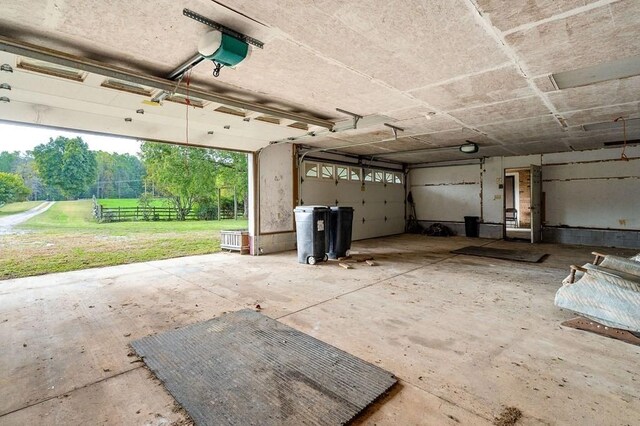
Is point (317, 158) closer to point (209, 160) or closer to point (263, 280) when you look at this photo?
point (263, 280)

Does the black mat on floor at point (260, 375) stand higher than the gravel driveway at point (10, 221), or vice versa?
the gravel driveway at point (10, 221)

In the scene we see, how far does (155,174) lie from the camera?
1981 centimetres

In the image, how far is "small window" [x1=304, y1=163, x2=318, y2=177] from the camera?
7.75 meters

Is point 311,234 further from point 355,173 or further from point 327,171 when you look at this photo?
point 355,173

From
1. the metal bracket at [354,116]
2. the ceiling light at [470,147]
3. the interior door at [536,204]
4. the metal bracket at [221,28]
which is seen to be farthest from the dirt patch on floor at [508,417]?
the interior door at [536,204]

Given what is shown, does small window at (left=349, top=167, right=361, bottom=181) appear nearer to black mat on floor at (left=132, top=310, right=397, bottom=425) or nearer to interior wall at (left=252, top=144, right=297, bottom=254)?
interior wall at (left=252, top=144, right=297, bottom=254)

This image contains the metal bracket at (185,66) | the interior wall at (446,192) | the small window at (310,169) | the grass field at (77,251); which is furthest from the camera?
the interior wall at (446,192)

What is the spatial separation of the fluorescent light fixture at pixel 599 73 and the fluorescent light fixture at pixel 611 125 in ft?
8.48

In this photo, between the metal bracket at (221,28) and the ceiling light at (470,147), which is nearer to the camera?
the metal bracket at (221,28)

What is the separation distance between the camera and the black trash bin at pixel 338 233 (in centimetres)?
614

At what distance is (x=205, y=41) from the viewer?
2.35 m

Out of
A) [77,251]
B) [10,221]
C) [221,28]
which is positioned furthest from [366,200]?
[10,221]

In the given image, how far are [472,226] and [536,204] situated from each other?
77.3 inches

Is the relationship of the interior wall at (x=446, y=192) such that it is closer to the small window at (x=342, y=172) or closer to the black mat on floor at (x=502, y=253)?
the black mat on floor at (x=502, y=253)
